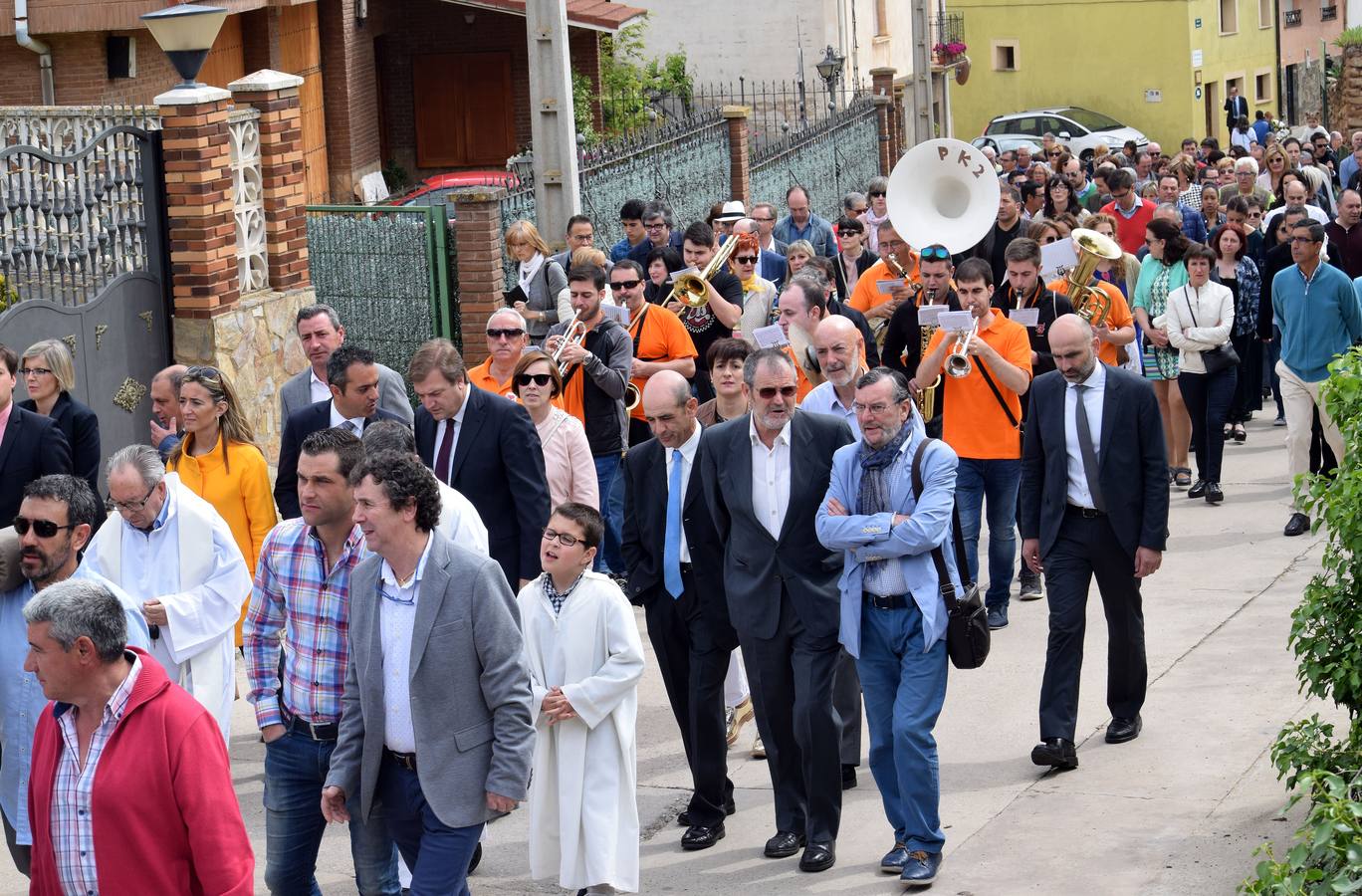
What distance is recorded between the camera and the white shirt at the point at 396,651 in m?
5.52

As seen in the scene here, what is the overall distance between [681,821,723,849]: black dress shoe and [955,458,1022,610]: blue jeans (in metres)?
3.15

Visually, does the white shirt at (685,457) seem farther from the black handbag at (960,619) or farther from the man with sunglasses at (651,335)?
the man with sunglasses at (651,335)

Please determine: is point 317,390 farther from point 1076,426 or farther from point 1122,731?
point 1122,731

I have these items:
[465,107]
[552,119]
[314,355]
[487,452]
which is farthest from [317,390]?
[465,107]

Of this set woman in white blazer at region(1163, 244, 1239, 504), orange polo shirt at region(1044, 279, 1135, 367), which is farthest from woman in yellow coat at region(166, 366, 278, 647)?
woman in white blazer at region(1163, 244, 1239, 504)

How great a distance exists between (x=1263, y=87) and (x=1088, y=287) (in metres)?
41.2

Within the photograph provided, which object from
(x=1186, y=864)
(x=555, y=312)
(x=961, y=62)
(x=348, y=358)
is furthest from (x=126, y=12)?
(x=961, y=62)

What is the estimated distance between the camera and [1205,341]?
41.3 feet

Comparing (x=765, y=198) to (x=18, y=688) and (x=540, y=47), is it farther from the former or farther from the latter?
(x=18, y=688)

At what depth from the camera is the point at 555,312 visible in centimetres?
1262

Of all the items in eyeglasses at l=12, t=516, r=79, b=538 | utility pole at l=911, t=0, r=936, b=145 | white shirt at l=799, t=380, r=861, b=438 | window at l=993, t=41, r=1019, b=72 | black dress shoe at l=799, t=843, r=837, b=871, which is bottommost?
black dress shoe at l=799, t=843, r=837, b=871

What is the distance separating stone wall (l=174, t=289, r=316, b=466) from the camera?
12.0 m

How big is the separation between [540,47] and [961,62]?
2286 cm

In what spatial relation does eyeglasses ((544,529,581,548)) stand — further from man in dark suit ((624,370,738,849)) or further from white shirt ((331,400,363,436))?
white shirt ((331,400,363,436))
